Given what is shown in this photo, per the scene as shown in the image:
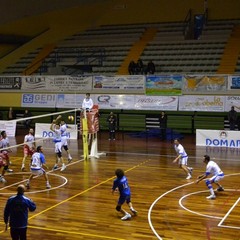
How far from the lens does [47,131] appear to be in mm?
27531

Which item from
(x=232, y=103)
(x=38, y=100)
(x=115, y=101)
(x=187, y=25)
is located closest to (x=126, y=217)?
(x=232, y=103)

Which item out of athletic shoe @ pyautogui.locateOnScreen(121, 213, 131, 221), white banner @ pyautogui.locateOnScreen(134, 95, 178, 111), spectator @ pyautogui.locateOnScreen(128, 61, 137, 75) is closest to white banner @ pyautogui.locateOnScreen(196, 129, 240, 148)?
white banner @ pyautogui.locateOnScreen(134, 95, 178, 111)

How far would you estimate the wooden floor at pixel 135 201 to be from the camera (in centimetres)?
1080

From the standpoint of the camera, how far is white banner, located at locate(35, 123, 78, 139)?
27344 mm

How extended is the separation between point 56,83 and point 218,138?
11993mm

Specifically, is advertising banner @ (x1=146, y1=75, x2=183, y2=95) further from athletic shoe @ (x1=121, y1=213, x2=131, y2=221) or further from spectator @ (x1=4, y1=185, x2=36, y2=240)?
spectator @ (x1=4, y1=185, x2=36, y2=240)

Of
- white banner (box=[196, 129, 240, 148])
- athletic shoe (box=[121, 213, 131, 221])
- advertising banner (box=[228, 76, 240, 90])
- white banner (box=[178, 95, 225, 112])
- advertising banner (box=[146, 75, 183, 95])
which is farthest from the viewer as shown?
advertising banner (box=[146, 75, 183, 95])

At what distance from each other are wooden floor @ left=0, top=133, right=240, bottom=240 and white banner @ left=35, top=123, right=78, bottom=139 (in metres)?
5.83

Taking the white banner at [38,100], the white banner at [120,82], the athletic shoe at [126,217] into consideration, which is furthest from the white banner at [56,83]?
the athletic shoe at [126,217]

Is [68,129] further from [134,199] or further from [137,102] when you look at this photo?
[134,199]

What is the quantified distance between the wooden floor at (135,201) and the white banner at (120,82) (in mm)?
8482

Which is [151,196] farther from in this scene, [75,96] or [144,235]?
[75,96]

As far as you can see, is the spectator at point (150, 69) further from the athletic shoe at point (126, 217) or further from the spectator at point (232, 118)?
the athletic shoe at point (126, 217)

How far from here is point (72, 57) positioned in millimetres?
34438
